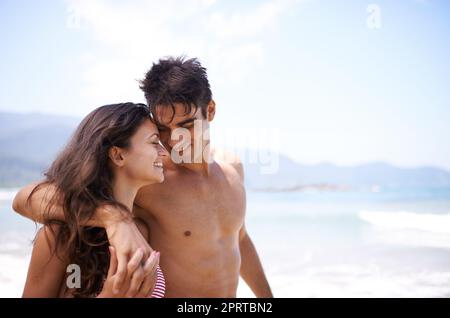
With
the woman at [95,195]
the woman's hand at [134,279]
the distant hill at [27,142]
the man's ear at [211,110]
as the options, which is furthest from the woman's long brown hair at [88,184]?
the distant hill at [27,142]

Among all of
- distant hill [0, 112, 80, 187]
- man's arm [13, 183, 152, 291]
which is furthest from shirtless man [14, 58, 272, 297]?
distant hill [0, 112, 80, 187]

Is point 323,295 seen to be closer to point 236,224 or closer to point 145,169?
point 236,224

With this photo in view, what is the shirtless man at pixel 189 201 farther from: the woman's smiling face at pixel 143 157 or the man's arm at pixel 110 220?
the man's arm at pixel 110 220

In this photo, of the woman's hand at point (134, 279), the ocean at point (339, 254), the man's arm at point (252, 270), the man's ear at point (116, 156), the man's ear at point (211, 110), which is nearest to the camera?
the woman's hand at point (134, 279)

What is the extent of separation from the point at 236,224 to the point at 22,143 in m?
23.8

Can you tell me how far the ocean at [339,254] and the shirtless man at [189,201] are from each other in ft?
8.97

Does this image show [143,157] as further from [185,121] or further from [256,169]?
[256,169]

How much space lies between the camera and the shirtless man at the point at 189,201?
7.49 feet

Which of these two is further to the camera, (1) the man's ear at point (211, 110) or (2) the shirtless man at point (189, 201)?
(1) the man's ear at point (211, 110)

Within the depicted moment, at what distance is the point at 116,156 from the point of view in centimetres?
187

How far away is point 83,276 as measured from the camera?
1727 mm

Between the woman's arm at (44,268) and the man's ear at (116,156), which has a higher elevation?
the man's ear at (116,156)

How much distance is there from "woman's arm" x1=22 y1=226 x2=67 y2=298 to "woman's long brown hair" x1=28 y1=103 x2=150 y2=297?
25 millimetres

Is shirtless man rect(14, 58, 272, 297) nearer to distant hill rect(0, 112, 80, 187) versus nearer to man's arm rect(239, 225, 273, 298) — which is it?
man's arm rect(239, 225, 273, 298)
